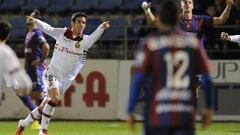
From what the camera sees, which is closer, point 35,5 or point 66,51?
point 66,51

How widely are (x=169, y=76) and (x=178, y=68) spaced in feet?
0.41

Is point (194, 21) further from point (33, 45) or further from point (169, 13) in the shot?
point (169, 13)

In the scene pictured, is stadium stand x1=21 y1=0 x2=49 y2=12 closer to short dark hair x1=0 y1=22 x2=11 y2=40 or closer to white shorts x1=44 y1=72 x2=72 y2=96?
white shorts x1=44 y1=72 x2=72 y2=96

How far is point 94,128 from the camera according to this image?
17016 millimetres

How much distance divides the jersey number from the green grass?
7.64m

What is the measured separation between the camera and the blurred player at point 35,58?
1775cm

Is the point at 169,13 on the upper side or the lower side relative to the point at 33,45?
upper

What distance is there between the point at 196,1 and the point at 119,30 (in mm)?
2370

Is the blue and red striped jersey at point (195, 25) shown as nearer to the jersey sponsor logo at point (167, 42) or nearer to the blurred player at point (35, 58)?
the blurred player at point (35, 58)

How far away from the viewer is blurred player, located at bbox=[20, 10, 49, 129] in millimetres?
17750

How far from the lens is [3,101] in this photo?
2048cm

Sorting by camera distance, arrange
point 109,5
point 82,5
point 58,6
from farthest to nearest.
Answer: point 58,6 < point 82,5 < point 109,5

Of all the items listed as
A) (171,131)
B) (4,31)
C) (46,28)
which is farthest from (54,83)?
(171,131)

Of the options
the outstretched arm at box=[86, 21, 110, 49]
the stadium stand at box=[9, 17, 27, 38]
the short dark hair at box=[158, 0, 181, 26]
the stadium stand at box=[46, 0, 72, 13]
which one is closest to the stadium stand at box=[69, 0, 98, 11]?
the stadium stand at box=[46, 0, 72, 13]
